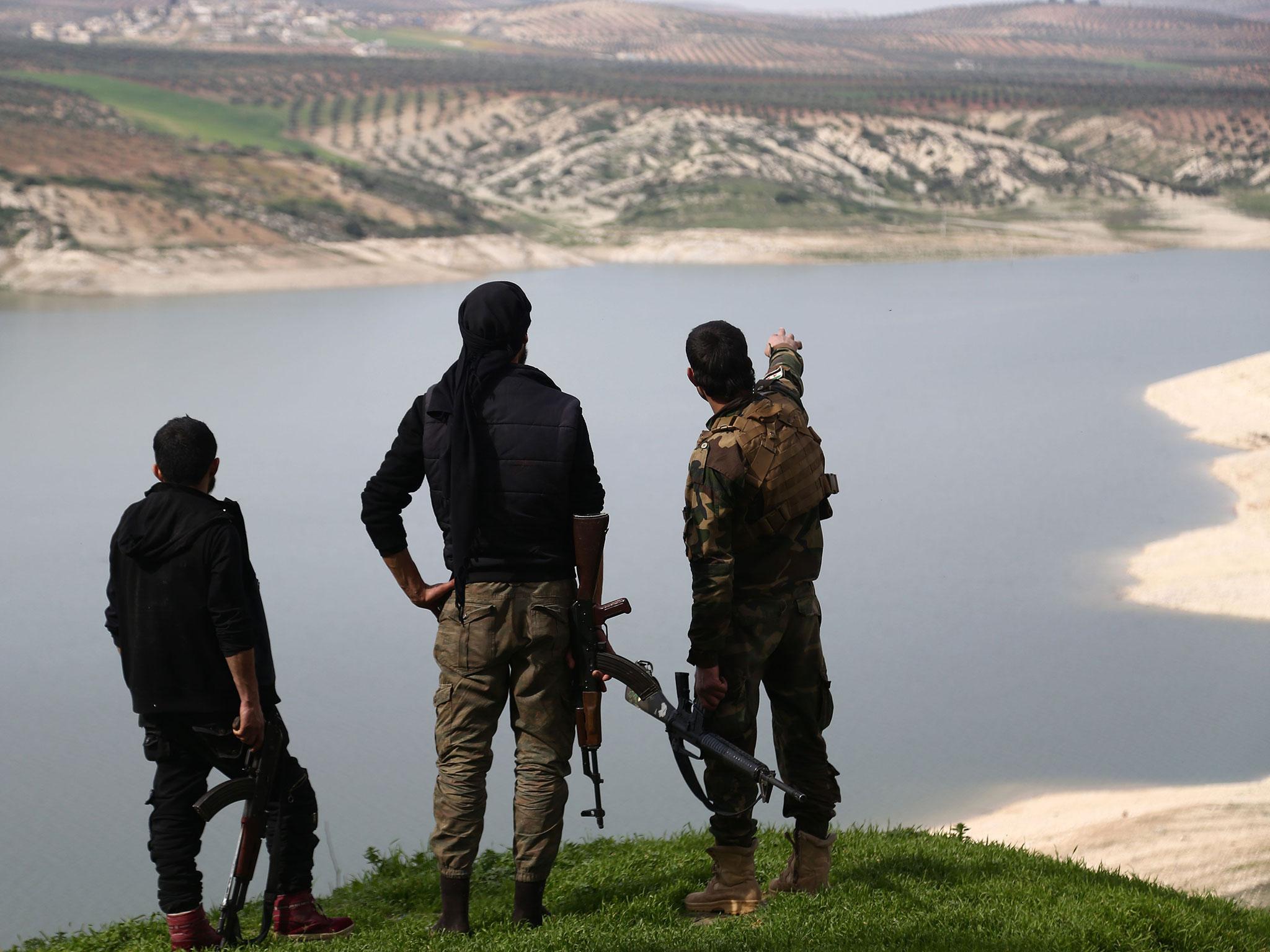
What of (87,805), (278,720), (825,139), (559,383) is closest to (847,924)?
(278,720)

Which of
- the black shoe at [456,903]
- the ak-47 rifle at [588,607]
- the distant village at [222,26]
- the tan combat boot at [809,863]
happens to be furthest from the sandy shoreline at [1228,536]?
the distant village at [222,26]

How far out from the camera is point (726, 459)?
409 cm

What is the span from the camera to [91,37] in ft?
427

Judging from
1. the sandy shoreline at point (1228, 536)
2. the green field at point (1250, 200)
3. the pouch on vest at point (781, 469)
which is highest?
the green field at point (1250, 200)

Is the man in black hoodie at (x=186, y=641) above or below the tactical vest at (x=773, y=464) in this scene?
below

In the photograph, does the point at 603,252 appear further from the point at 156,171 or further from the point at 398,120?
the point at 398,120

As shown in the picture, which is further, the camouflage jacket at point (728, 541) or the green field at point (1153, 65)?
the green field at point (1153, 65)

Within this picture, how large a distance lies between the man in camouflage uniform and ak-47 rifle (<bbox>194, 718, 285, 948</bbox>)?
127 cm

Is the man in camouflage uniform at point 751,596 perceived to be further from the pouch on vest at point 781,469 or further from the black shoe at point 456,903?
the black shoe at point 456,903

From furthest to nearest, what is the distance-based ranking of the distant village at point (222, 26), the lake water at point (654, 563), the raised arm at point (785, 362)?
1. the distant village at point (222, 26)
2. the lake water at point (654, 563)
3. the raised arm at point (785, 362)

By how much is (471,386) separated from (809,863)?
1.86m

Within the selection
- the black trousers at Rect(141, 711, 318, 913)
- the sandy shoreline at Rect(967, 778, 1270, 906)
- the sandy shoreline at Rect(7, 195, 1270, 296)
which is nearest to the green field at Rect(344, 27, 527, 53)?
the sandy shoreline at Rect(7, 195, 1270, 296)

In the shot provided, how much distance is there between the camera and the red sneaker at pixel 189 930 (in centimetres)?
405

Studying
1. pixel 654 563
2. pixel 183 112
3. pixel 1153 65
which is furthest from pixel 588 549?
pixel 1153 65
